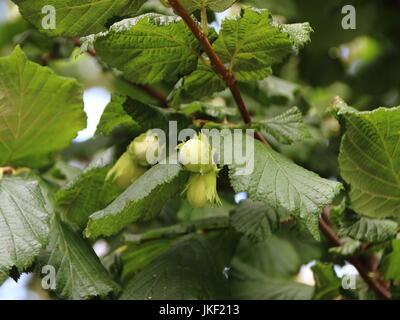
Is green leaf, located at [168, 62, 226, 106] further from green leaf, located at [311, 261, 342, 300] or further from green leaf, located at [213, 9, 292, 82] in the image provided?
green leaf, located at [311, 261, 342, 300]

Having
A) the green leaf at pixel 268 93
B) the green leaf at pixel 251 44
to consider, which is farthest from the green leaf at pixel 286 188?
the green leaf at pixel 268 93

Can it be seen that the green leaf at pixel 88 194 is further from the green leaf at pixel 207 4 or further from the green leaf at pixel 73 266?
the green leaf at pixel 207 4

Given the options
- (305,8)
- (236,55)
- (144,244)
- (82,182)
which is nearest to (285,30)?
(236,55)

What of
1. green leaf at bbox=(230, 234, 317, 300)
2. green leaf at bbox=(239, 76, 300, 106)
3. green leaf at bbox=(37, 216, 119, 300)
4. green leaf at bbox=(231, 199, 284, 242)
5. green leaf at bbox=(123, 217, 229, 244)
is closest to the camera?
green leaf at bbox=(37, 216, 119, 300)

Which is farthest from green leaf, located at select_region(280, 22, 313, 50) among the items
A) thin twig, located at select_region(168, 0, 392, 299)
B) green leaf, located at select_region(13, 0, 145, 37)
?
green leaf, located at select_region(13, 0, 145, 37)

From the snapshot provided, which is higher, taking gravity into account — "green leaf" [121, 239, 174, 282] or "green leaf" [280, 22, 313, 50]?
"green leaf" [280, 22, 313, 50]
